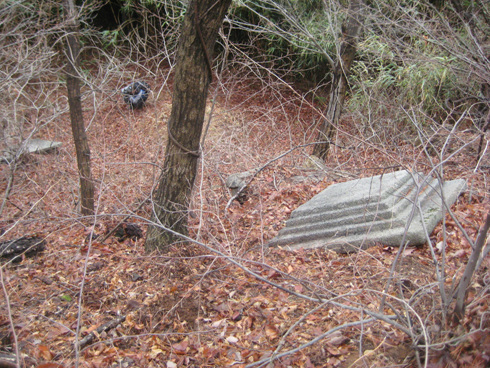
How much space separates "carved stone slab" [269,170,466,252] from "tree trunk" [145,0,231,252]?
1072mm

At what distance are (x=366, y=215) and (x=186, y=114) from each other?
186 cm

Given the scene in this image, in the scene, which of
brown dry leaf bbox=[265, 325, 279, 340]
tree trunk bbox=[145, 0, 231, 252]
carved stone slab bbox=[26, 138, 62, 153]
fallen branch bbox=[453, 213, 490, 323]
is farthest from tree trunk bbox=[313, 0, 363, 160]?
carved stone slab bbox=[26, 138, 62, 153]

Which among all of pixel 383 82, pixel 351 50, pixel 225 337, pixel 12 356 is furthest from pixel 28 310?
pixel 383 82

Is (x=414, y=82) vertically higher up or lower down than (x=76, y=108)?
higher up

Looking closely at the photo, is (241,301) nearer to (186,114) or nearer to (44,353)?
(44,353)

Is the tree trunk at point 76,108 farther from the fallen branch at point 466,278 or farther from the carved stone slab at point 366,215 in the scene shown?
the fallen branch at point 466,278

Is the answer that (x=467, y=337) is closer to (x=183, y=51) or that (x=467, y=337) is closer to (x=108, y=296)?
(x=108, y=296)

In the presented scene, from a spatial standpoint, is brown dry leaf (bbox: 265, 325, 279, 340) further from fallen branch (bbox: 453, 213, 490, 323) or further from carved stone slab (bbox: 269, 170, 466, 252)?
fallen branch (bbox: 453, 213, 490, 323)

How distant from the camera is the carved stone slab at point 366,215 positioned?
132 inches

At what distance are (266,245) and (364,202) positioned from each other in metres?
1.06

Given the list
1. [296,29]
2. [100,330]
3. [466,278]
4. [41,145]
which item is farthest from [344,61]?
[41,145]

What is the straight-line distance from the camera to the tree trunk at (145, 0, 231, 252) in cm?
320

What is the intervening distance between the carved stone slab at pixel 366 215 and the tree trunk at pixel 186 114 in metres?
1.07

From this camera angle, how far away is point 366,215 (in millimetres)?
3545
